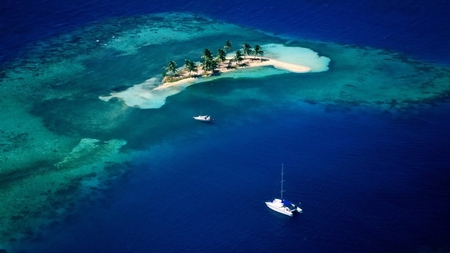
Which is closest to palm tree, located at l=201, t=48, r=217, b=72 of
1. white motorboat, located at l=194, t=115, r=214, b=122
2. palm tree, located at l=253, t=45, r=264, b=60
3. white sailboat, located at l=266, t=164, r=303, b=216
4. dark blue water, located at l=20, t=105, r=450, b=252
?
palm tree, located at l=253, t=45, r=264, b=60

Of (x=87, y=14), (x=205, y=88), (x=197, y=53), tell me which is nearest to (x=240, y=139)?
(x=205, y=88)

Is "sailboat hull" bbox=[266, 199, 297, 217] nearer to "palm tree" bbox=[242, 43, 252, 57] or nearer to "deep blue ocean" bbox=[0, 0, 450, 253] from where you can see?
"deep blue ocean" bbox=[0, 0, 450, 253]

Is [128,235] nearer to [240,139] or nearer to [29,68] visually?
[240,139]

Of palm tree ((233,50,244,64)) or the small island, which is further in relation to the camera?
palm tree ((233,50,244,64))

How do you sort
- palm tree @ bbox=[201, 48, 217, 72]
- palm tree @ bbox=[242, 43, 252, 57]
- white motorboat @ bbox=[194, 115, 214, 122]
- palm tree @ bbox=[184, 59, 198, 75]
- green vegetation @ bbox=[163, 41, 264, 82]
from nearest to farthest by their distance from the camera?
1. white motorboat @ bbox=[194, 115, 214, 122]
2. palm tree @ bbox=[184, 59, 198, 75]
3. green vegetation @ bbox=[163, 41, 264, 82]
4. palm tree @ bbox=[201, 48, 217, 72]
5. palm tree @ bbox=[242, 43, 252, 57]

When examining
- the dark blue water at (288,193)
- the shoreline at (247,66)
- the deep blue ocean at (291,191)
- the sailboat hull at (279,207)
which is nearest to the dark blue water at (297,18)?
the shoreline at (247,66)

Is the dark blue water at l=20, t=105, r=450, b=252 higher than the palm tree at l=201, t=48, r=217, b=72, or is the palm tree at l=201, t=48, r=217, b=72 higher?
the palm tree at l=201, t=48, r=217, b=72

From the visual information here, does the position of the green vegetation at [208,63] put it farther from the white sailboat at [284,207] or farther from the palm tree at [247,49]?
the white sailboat at [284,207]
